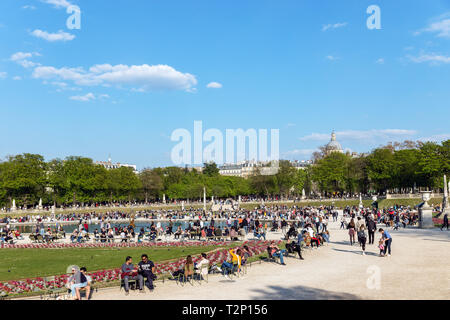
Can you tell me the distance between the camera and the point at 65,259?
21.2 m

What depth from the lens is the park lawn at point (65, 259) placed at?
17359 mm

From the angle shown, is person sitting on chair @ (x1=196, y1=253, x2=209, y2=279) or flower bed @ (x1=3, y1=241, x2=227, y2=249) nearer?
person sitting on chair @ (x1=196, y1=253, x2=209, y2=279)

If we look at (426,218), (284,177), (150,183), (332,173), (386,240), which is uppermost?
(332,173)

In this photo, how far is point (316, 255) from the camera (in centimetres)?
1897

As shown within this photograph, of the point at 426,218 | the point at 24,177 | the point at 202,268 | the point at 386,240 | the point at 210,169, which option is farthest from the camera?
the point at 210,169

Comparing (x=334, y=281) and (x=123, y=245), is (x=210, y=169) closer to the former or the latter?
(x=123, y=245)

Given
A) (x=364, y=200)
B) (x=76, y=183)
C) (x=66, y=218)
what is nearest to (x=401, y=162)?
(x=364, y=200)

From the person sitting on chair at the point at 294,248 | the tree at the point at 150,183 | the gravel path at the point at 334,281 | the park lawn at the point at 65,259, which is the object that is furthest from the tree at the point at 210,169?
the gravel path at the point at 334,281

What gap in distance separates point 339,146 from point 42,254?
16285 centimetres

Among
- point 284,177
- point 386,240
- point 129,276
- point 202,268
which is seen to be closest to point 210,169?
point 284,177

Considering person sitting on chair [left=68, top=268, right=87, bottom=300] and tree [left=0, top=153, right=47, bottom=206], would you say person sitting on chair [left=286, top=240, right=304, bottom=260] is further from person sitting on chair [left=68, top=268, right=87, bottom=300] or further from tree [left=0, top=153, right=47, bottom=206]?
tree [left=0, top=153, right=47, bottom=206]

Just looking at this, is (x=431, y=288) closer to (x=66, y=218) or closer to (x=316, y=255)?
(x=316, y=255)

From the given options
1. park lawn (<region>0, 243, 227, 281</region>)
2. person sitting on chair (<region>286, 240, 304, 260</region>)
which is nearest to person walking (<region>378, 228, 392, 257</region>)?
person sitting on chair (<region>286, 240, 304, 260</region>)

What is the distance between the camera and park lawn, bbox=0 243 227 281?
17.4 m
